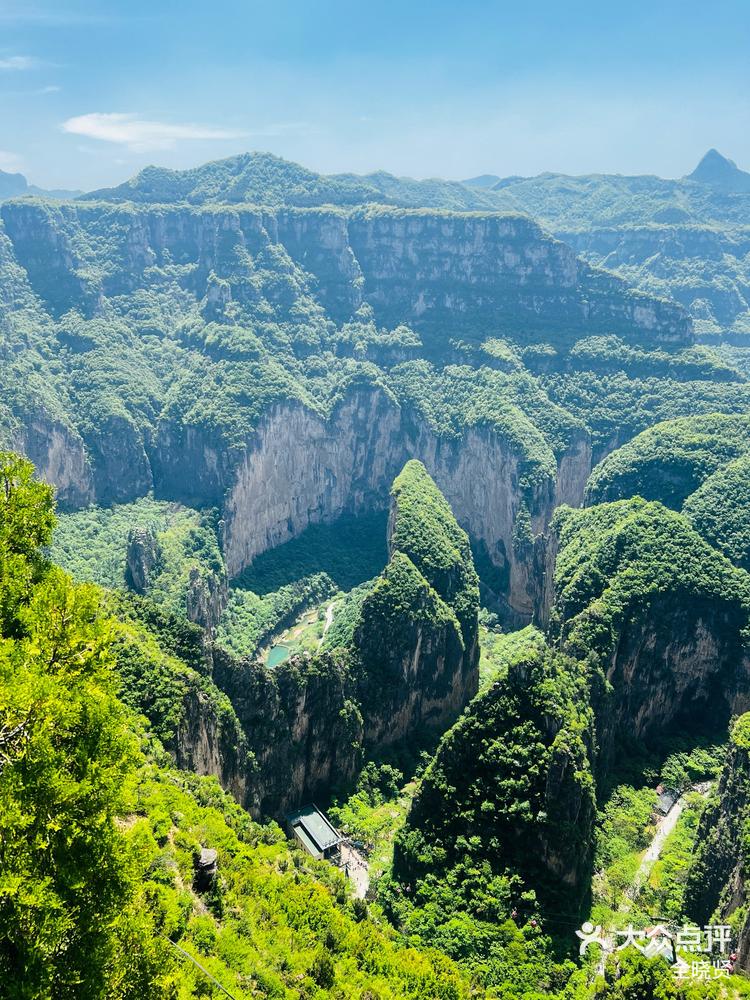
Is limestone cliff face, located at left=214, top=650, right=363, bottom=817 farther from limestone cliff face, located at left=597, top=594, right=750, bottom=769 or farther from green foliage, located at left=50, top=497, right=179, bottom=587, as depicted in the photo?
green foliage, located at left=50, top=497, right=179, bottom=587

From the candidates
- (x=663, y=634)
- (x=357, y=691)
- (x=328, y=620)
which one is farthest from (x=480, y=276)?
(x=357, y=691)

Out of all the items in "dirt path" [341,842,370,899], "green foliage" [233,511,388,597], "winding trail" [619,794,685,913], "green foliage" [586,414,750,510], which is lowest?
"dirt path" [341,842,370,899]

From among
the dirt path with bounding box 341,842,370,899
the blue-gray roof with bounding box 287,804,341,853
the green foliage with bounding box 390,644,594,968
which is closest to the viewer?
the green foliage with bounding box 390,644,594,968

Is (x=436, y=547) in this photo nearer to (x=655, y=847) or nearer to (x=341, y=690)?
(x=341, y=690)

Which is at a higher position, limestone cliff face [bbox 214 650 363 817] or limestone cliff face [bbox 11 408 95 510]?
limestone cliff face [bbox 11 408 95 510]

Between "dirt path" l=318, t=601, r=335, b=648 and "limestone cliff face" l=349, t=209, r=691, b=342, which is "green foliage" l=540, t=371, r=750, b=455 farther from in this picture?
"dirt path" l=318, t=601, r=335, b=648

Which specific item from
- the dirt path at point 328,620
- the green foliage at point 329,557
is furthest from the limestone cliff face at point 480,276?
the dirt path at point 328,620

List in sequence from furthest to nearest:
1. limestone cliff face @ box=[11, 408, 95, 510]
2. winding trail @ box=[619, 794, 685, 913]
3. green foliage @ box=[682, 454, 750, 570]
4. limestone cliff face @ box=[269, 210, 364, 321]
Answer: limestone cliff face @ box=[269, 210, 364, 321]
limestone cliff face @ box=[11, 408, 95, 510]
green foliage @ box=[682, 454, 750, 570]
winding trail @ box=[619, 794, 685, 913]

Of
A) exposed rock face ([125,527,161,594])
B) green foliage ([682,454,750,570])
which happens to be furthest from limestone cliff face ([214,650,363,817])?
green foliage ([682,454,750,570])

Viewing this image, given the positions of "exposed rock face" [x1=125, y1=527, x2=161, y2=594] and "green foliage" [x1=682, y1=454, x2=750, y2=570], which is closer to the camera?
"green foliage" [x1=682, y1=454, x2=750, y2=570]

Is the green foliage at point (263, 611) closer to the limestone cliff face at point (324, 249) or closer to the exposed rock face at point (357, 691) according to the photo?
the exposed rock face at point (357, 691)
